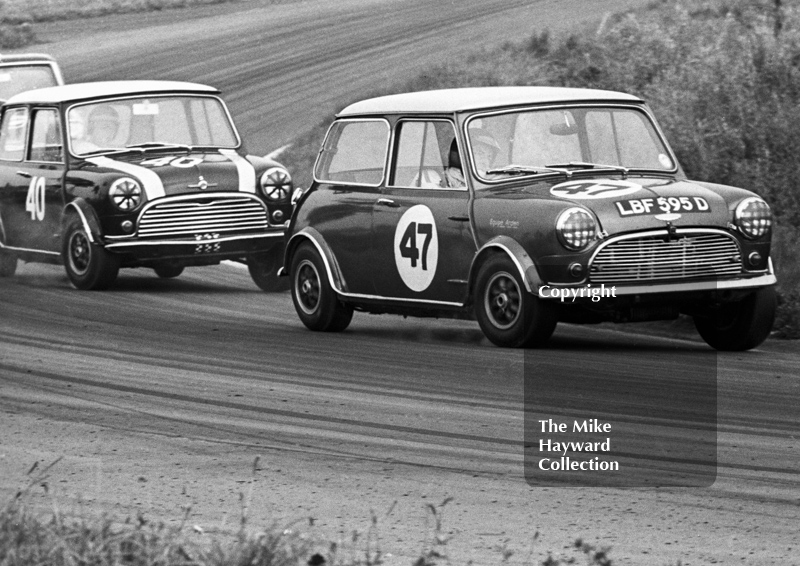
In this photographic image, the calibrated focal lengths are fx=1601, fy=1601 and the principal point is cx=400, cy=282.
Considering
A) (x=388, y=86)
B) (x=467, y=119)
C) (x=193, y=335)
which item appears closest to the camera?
(x=467, y=119)

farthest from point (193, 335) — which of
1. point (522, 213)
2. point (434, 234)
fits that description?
point (522, 213)

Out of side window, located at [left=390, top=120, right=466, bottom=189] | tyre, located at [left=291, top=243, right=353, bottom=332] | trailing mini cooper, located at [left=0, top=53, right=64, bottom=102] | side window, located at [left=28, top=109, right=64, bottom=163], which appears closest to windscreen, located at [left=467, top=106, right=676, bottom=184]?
side window, located at [left=390, top=120, right=466, bottom=189]

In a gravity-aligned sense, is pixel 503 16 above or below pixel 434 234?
below

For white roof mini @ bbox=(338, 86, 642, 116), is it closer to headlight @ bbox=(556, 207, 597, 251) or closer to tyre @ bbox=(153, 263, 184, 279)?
headlight @ bbox=(556, 207, 597, 251)

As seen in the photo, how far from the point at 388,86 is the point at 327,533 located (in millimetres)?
17493

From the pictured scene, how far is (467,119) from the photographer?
961cm

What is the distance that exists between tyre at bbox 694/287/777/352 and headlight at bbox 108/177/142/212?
538 centimetres

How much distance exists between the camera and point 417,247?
9648mm

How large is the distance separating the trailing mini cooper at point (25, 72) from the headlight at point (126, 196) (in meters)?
6.18

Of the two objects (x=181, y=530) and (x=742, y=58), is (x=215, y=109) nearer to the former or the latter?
(x=742, y=58)

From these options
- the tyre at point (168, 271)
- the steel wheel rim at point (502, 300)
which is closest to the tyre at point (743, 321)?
the steel wheel rim at point (502, 300)

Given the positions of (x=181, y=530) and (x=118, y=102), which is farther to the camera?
(x=118, y=102)

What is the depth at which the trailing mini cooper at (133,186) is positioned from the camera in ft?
42.6

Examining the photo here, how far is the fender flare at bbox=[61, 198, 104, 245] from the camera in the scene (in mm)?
13008
